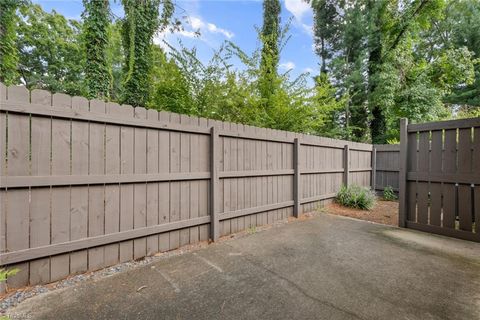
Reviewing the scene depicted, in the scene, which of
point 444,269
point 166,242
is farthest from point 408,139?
point 166,242

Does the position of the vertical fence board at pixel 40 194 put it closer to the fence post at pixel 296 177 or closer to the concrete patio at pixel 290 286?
the concrete patio at pixel 290 286

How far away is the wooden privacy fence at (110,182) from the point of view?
177cm

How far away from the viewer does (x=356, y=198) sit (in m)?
5.04

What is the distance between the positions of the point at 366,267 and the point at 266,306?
4.26 feet

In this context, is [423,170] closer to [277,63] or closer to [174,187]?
[174,187]

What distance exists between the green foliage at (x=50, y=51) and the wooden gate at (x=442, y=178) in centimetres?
1501

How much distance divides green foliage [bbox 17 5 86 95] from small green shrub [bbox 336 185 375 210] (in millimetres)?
14129

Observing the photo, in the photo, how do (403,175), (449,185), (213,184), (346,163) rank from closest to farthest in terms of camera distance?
(213,184) < (449,185) < (403,175) < (346,163)

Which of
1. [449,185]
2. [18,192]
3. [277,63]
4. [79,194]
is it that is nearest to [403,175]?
[449,185]

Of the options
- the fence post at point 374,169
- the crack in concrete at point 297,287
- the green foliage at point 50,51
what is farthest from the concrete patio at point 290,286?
the green foliage at point 50,51

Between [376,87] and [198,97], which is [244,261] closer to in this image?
[198,97]

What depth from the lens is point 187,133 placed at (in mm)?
2828

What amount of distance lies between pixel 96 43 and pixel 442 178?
8.22 metres

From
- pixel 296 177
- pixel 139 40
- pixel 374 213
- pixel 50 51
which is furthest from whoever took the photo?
pixel 50 51
